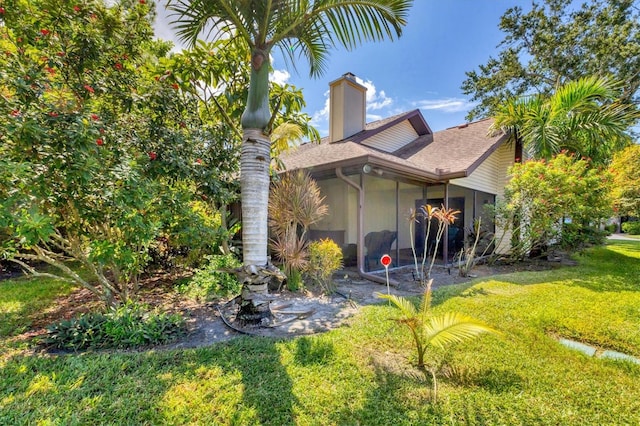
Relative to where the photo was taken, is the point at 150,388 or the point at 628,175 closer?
the point at 150,388

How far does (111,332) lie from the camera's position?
3494 mm

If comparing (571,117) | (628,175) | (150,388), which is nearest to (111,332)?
(150,388)

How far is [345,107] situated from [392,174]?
15.6 feet

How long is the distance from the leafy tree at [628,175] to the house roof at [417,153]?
9.12m

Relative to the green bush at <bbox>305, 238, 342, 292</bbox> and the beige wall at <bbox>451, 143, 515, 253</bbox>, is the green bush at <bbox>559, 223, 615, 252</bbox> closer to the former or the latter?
the beige wall at <bbox>451, 143, 515, 253</bbox>

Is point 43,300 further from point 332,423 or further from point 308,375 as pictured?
point 332,423

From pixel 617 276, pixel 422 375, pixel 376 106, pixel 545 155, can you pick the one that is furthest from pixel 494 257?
pixel 376 106

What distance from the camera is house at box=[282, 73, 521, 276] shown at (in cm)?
753

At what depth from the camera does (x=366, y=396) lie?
→ 2.57 metres

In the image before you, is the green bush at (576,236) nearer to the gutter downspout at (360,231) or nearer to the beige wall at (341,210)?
the gutter downspout at (360,231)

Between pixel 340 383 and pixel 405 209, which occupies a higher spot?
pixel 405 209

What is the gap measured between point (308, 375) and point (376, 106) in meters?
14.1

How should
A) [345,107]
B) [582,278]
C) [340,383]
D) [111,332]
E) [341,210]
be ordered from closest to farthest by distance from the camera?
[340,383] < [111,332] < [582,278] < [341,210] < [345,107]

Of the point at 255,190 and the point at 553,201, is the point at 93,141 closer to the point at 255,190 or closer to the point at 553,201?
the point at 255,190
